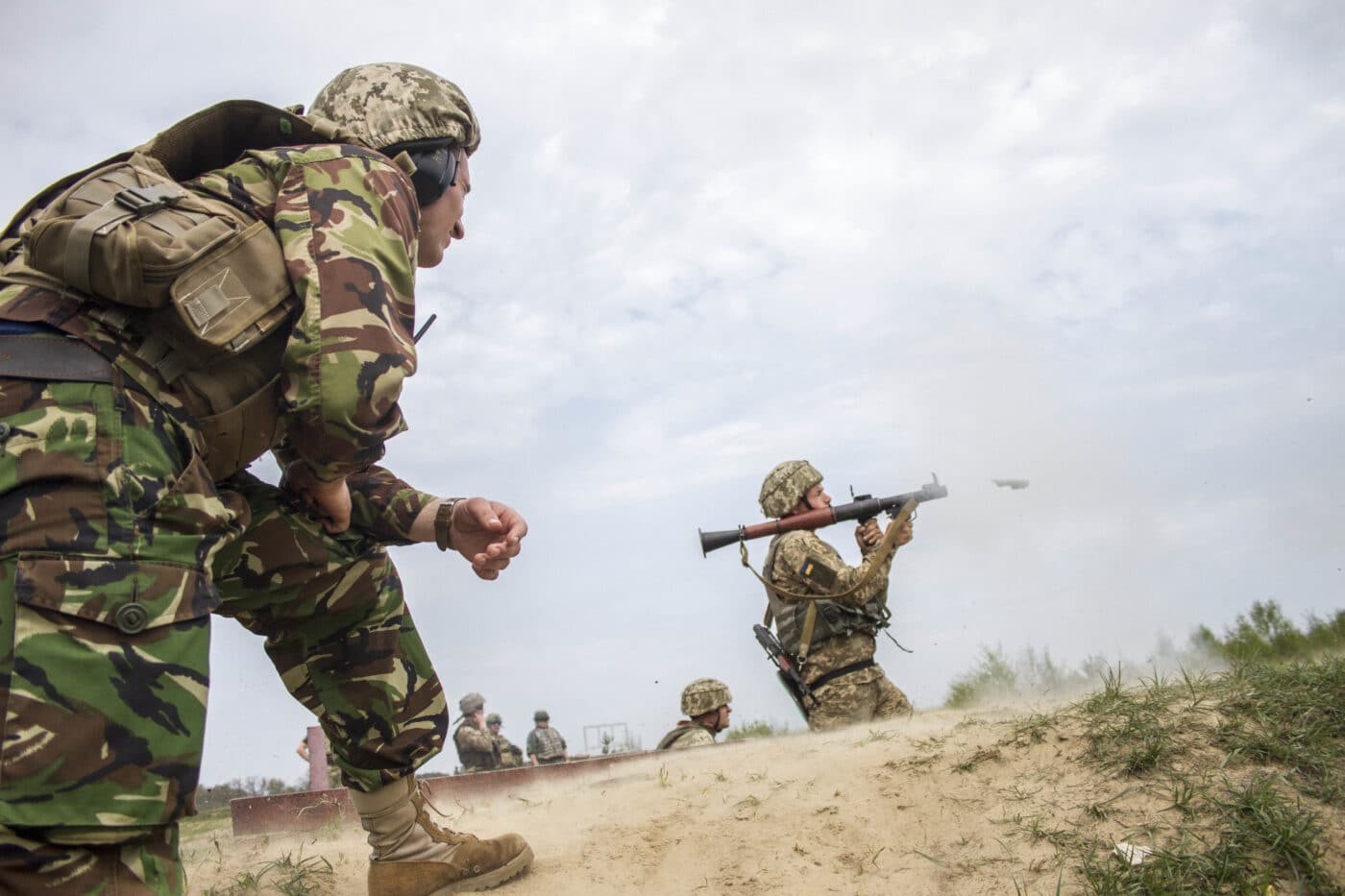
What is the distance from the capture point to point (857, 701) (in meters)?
7.36

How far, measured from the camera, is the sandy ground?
2701mm

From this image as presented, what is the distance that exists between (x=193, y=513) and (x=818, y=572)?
5933 mm

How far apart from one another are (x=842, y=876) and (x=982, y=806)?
50 centimetres

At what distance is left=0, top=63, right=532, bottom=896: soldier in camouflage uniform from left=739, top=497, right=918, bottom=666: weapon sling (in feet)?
15.9

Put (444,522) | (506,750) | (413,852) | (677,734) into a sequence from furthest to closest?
(506,750), (677,734), (413,852), (444,522)

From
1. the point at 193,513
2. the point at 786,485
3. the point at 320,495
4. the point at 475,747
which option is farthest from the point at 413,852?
the point at 475,747

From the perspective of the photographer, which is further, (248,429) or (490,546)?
(490,546)

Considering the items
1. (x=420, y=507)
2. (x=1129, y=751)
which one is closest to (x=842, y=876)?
(x=1129, y=751)

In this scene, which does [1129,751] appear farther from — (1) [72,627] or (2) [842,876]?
(1) [72,627]

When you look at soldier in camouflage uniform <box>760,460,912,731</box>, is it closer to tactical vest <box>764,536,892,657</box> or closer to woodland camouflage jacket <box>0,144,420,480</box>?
tactical vest <box>764,536,892,657</box>

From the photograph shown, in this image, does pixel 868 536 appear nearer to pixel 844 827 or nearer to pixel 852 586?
pixel 852 586

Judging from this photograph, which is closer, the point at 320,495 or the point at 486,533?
the point at 320,495

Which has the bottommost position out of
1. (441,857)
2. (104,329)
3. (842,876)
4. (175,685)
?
(842,876)

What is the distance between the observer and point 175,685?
1749mm
